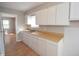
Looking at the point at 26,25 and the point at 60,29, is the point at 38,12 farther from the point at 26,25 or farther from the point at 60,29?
the point at 60,29

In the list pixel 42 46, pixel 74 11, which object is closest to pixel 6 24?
pixel 42 46

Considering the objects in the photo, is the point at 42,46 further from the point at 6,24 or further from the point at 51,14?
the point at 6,24

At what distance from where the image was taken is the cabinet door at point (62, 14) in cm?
140

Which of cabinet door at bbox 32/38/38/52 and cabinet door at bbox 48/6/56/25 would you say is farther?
cabinet door at bbox 32/38/38/52

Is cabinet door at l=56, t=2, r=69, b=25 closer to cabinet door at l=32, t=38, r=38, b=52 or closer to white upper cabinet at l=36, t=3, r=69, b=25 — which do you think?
white upper cabinet at l=36, t=3, r=69, b=25

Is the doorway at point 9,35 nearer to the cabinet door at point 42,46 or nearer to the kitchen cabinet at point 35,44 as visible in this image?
the kitchen cabinet at point 35,44

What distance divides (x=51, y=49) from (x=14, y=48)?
64 centimetres

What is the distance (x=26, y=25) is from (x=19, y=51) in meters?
0.46

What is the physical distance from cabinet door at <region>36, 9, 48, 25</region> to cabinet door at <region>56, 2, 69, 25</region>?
190 millimetres

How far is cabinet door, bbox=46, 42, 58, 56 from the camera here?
1.49 meters

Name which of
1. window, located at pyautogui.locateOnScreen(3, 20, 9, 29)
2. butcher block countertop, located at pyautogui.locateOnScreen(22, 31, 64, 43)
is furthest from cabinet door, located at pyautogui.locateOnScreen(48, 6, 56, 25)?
window, located at pyautogui.locateOnScreen(3, 20, 9, 29)

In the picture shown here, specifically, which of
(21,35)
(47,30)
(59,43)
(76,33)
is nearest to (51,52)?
(59,43)

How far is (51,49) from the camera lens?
152cm

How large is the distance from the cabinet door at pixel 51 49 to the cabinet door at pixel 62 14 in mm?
385
